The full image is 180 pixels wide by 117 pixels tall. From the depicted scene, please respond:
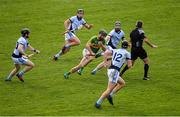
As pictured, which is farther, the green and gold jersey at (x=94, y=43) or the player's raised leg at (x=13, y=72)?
the player's raised leg at (x=13, y=72)

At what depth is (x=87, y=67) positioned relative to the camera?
3083 cm

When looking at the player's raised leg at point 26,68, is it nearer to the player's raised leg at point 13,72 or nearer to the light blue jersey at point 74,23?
the player's raised leg at point 13,72

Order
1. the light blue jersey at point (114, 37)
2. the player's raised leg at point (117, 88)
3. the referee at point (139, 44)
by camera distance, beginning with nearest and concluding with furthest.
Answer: the player's raised leg at point (117, 88) → the referee at point (139, 44) → the light blue jersey at point (114, 37)

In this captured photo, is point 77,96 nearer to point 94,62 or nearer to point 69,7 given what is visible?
point 94,62

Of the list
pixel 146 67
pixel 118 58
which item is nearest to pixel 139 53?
pixel 146 67

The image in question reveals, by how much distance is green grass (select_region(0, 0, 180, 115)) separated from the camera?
23.9 meters

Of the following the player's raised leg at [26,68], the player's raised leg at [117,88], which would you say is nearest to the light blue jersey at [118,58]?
the player's raised leg at [117,88]

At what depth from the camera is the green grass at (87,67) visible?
78.5 feet

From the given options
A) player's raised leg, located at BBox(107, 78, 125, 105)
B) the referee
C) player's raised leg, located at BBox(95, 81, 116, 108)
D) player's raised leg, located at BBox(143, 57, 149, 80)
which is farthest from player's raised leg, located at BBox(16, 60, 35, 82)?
player's raised leg, located at BBox(143, 57, 149, 80)

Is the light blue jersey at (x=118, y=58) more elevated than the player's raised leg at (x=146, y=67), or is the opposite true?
the light blue jersey at (x=118, y=58)

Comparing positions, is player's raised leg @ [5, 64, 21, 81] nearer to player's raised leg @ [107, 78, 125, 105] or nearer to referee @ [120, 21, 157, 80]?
referee @ [120, 21, 157, 80]

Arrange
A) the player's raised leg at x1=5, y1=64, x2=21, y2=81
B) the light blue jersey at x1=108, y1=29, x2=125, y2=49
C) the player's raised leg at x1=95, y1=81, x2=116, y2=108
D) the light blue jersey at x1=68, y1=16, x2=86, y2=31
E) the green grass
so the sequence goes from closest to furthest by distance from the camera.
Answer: the player's raised leg at x1=95, y1=81, x2=116, y2=108 → the green grass → the player's raised leg at x1=5, y1=64, x2=21, y2=81 → the light blue jersey at x1=108, y1=29, x2=125, y2=49 → the light blue jersey at x1=68, y1=16, x2=86, y2=31

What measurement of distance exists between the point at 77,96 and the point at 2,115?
414 centimetres

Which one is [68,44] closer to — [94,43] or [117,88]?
[94,43]
